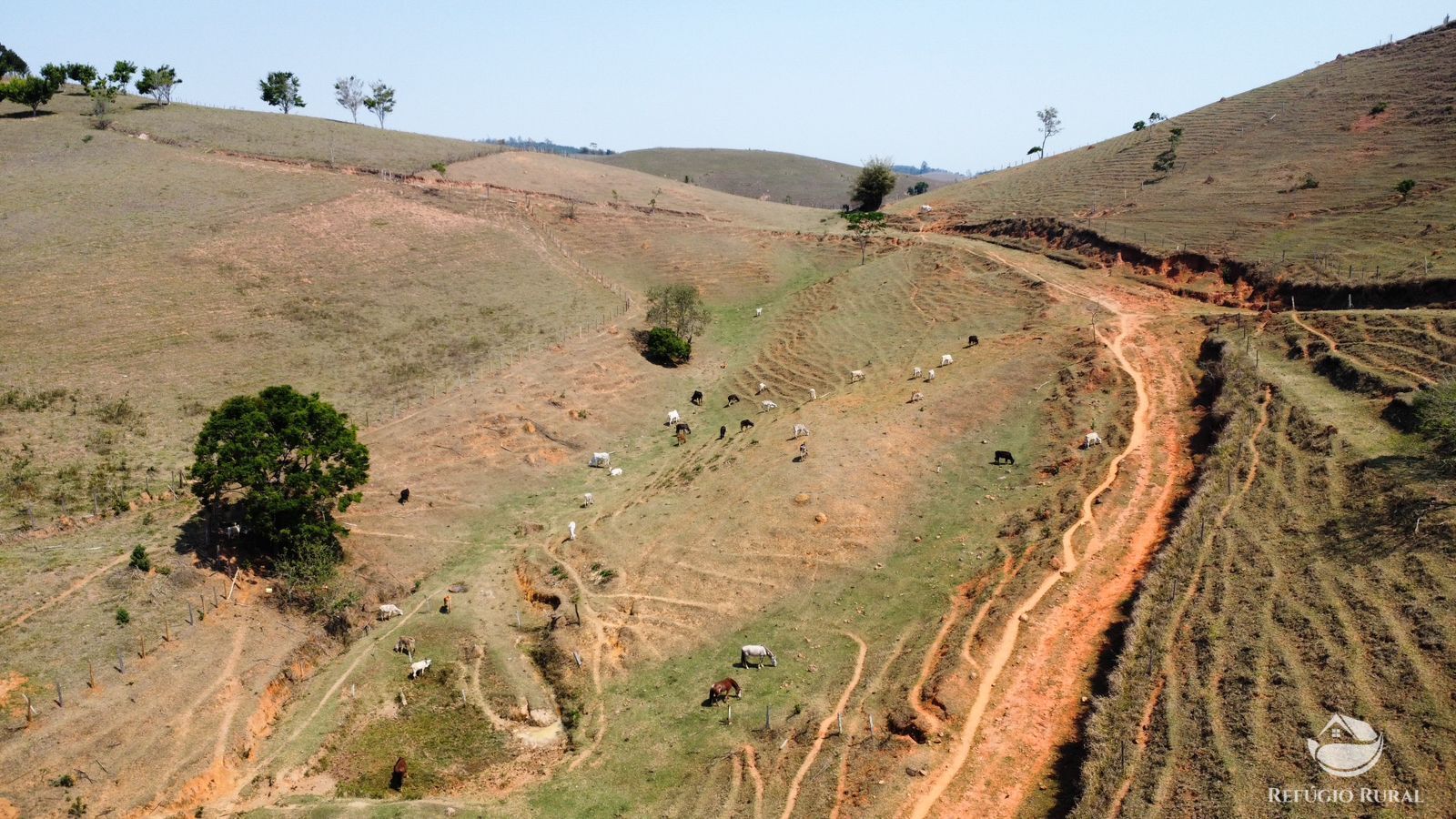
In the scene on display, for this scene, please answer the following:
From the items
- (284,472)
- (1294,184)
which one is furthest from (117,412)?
(1294,184)

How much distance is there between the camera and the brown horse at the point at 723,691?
1020 inches

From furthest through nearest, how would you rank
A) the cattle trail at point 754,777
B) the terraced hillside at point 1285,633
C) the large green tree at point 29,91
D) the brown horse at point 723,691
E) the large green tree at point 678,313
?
the large green tree at point 29,91
the large green tree at point 678,313
the brown horse at point 723,691
the cattle trail at point 754,777
the terraced hillside at point 1285,633

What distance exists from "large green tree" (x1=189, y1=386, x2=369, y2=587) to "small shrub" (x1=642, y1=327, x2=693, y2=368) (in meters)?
27.1

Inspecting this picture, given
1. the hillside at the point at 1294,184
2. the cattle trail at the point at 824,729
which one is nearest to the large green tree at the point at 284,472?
the cattle trail at the point at 824,729

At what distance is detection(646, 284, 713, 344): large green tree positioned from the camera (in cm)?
6372

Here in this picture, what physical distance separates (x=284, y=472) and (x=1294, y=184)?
7264 cm

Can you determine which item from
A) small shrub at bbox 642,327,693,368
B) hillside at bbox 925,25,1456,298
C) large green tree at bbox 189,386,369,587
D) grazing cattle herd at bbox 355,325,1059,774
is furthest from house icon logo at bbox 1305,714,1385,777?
small shrub at bbox 642,327,693,368

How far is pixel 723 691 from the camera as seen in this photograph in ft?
85.0

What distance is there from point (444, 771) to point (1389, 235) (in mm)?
58419

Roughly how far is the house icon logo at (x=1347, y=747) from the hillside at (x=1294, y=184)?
111ft

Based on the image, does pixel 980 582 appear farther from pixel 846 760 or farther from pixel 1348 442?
pixel 1348 442

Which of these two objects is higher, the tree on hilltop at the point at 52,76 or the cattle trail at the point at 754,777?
the tree on hilltop at the point at 52,76

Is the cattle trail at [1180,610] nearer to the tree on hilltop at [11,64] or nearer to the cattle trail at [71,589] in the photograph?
the cattle trail at [71,589]

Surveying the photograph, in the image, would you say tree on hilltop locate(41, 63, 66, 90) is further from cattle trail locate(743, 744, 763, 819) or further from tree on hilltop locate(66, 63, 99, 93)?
cattle trail locate(743, 744, 763, 819)
